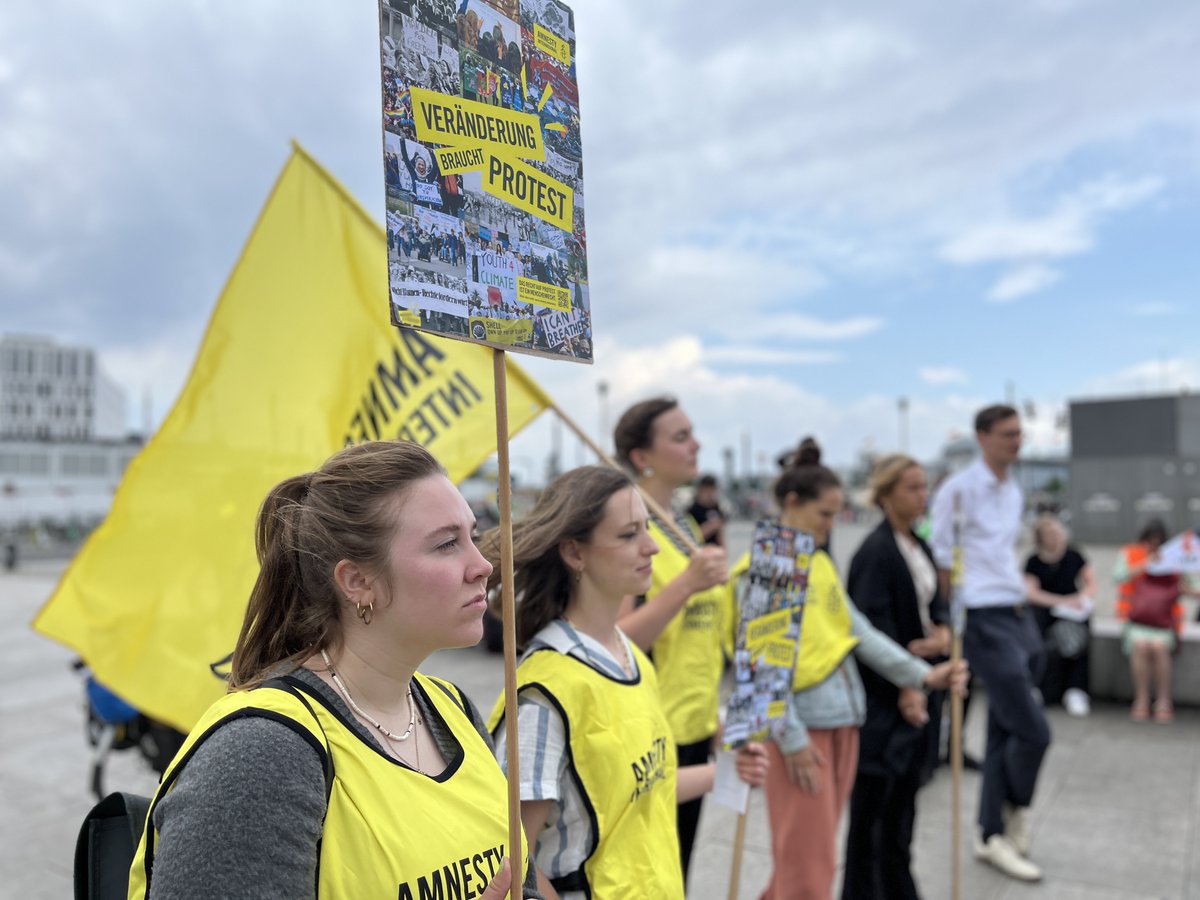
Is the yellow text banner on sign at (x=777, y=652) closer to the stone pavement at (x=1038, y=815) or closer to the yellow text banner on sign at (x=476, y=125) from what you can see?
the yellow text banner on sign at (x=476, y=125)

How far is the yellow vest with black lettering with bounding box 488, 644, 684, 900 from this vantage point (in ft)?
6.81

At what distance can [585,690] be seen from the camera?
2137mm

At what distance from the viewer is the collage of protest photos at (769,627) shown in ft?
9.87

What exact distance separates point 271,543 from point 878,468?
3.38m

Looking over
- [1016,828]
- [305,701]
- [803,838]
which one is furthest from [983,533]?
[305,701]

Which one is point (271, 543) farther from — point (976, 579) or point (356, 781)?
point (976, 579)

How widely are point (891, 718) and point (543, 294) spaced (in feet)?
9.26

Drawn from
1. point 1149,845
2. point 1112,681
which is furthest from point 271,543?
point 1112,681

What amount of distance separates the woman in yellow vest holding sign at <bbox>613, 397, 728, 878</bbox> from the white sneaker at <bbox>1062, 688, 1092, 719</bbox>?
5.56m

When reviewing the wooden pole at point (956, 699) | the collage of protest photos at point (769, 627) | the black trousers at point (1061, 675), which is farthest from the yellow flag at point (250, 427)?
the black trousers at point (1061, 675)

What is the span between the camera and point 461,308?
1.61m

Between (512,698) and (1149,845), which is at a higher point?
(512,698)

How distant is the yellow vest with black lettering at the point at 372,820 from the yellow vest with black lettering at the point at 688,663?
71.1 inches

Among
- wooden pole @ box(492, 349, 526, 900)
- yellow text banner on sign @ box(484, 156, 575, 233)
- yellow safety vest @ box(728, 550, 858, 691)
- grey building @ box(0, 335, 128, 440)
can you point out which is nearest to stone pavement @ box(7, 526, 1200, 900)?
yellow safety vest @ box(728, 550, 858, 691)
